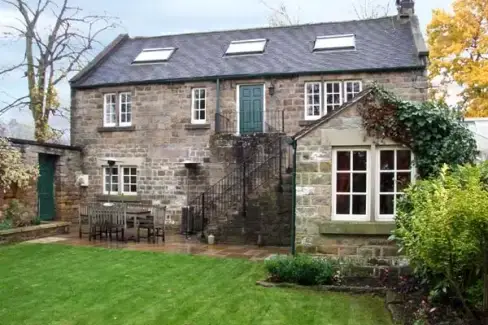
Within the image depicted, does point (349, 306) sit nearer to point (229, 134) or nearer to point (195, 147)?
point (229, 134)

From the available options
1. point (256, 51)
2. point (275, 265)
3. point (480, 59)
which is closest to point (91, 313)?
point (275, 265)

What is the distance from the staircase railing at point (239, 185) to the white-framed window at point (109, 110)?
478 centimetres

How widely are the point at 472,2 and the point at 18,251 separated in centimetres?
2024

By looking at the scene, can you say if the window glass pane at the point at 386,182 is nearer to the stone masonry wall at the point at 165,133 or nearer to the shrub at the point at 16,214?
the stone masonry wall at the point at 165,133

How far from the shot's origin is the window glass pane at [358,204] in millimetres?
8844

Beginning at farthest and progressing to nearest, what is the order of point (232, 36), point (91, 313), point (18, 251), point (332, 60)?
point (232, 36), point (332, 60), point (18, 251), point (91, 313)

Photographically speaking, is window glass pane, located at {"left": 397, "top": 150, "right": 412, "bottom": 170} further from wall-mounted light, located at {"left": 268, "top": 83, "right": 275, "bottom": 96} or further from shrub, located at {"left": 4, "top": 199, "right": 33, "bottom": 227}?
shrub, located at {"left": 4, "top": 199, "right": 33, "bottom": 227}

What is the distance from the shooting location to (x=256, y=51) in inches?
698

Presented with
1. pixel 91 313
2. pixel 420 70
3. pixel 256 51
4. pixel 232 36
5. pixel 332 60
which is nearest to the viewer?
pixel 91 313

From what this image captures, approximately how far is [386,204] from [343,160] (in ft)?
3.75

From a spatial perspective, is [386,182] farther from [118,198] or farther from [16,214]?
[118,198]

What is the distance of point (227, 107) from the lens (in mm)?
16594

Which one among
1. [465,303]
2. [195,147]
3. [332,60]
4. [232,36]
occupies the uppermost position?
[232,36]

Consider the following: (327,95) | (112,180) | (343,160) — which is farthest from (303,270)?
(112,180)
